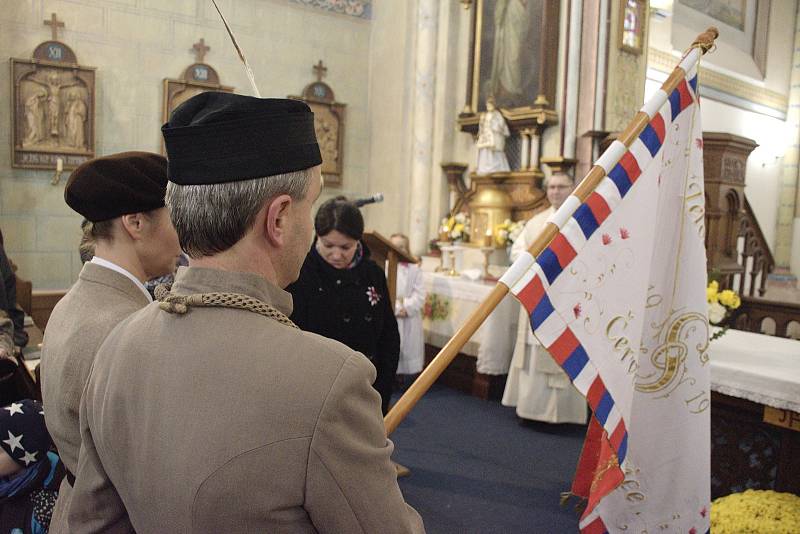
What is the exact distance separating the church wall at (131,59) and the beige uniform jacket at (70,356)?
20.3ft

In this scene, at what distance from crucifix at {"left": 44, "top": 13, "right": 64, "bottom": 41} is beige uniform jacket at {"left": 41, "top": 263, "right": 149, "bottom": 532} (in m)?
6.37

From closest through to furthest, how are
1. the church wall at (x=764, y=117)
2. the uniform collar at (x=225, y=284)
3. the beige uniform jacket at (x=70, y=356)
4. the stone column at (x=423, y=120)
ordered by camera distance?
the uniform collar at (x=225, y=284), the beige uniform jacket at (x=70, y=356), the stone column at (x=423, y=120), the church wall at (x=764, y=117)

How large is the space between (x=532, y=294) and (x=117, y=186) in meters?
1.05

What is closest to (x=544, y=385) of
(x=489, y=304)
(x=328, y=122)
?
(x=489, y=304)

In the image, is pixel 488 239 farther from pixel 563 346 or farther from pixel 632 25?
pixel 563 346

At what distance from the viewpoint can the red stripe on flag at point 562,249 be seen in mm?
1790

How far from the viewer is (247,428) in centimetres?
77

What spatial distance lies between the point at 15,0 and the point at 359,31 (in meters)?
3.88

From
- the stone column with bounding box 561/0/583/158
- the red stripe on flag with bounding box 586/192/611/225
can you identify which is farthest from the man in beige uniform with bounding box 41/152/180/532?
the stone column with bounding box 561/0/583/158

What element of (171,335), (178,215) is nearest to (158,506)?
(171,335)

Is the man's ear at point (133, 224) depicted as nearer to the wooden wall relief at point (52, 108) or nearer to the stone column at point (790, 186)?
the wooden wall relief at point (52, 108)

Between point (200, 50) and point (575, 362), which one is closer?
point (575, 362)

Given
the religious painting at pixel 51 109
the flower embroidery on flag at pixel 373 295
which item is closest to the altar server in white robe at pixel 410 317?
the flower embroidery on flag at pixel 373 295

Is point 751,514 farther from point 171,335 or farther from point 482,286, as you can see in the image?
point 482,286
